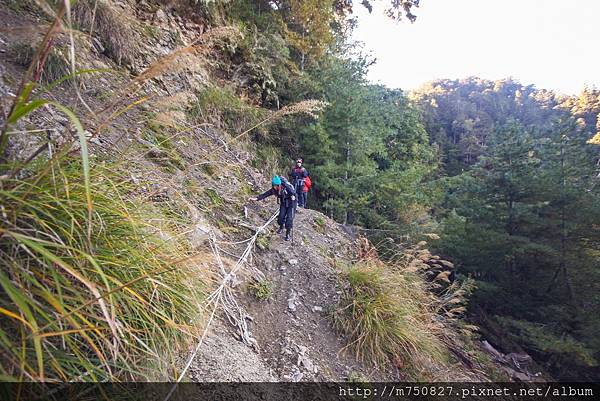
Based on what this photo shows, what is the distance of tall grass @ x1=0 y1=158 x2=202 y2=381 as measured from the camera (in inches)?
41.4

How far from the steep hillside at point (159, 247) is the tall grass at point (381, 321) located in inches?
0.8

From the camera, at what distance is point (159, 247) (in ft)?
5.85

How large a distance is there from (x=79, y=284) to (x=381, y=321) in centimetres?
376

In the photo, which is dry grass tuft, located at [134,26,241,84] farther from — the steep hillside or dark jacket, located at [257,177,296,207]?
dark jacket, located at [257,177,296,207]

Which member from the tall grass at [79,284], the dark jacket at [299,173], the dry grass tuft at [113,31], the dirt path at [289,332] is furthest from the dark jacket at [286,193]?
the dry grass tuft at [113,31]

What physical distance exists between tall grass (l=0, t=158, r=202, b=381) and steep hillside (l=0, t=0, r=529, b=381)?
1 cm

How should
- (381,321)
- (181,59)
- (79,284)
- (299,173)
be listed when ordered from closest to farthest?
(79,284), (181,59), (381,321), (299,173)

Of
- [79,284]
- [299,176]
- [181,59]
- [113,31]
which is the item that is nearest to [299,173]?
[299,176]

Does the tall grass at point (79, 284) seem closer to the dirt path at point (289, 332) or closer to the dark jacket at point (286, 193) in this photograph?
the dirt path at point (289, 332)

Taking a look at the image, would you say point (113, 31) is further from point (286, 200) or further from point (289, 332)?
point (289, 332)

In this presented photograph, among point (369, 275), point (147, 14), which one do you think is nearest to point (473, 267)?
point (369, 275)

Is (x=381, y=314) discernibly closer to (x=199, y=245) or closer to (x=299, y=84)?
(x=199, y=245)

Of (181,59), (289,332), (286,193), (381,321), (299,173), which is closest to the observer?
(181,59)

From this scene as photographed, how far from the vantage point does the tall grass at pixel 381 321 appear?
3.98m
